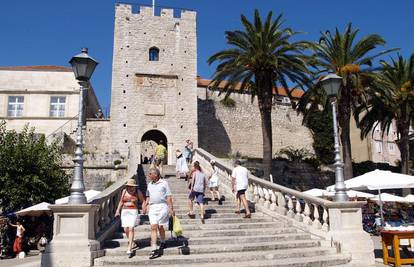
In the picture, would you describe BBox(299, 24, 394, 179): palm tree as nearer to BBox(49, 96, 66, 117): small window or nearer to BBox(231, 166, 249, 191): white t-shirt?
BBox(231, 166, 249, 191): white t-shirt

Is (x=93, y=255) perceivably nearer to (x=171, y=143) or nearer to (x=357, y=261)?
(x=357, y=261)

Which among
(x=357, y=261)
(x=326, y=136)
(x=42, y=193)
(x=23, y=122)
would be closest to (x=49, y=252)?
(x=357, y=261)

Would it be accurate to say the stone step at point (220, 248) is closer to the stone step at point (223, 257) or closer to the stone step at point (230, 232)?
the stone step at point (223, 257)

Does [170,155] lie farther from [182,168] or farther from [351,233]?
[351,233]

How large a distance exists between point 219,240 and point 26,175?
48.8 ft

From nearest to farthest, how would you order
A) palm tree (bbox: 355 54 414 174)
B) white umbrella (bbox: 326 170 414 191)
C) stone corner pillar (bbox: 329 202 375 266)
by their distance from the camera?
stone corner pillar (bbox: 329 202 375 266) → white umbrella (bbox: 326 170 414 191) → palm tree (bbox: 355 54 414 174)

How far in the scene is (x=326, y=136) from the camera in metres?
40.2

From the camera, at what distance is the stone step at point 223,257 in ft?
23.3

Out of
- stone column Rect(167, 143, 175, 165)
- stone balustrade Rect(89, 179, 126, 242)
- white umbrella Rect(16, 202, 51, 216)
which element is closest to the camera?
stone balustrade Rect(89, 179, 126, 242)

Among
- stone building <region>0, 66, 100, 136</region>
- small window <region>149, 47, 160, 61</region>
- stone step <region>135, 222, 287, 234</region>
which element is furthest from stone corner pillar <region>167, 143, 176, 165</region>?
stone step <region>135, 222, 287, 234</region>

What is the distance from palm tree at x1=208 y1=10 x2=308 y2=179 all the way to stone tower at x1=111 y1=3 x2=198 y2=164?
7.24 m

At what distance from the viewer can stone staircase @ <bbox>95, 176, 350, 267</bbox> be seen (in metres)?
7.38

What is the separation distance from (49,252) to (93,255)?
77 centimetres

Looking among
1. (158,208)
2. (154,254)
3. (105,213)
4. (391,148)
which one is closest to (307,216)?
(158,208)
